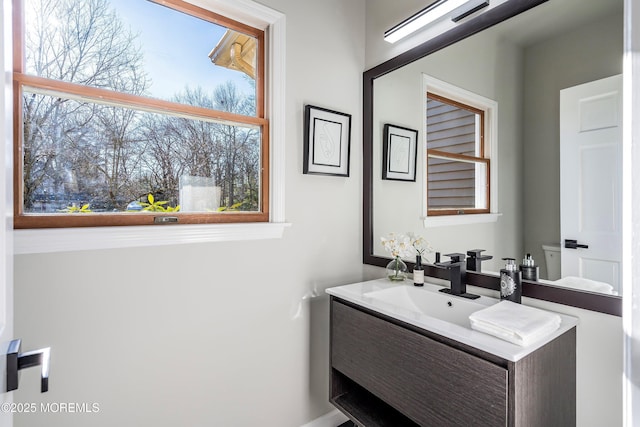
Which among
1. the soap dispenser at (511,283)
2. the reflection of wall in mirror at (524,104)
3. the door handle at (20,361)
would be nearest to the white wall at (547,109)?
the reflection of wall in mirror at (524,104)

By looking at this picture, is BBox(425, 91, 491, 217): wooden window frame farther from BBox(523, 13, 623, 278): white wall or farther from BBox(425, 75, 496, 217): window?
BBox(523, 13, 623, 278): white wall

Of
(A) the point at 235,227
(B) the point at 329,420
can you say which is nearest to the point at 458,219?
(A) the point at 235,227

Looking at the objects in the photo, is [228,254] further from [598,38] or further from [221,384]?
[598,38]

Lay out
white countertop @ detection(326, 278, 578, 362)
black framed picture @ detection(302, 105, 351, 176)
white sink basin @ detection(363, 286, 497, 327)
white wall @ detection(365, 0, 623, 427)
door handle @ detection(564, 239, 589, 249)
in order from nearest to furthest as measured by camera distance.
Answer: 1. white countertop @ detection(326, 278, 578, 362)
2. white wall @ detection(365, 0, 623, 427)
3. door handle @ detection(564, 239, 589, 249)
4. white sink basin @ detection(363, 286, 497, 327)
5. black framed picture @ detection(302, 105, 351, 176)

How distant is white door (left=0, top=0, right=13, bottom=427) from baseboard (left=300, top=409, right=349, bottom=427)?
1.55 m

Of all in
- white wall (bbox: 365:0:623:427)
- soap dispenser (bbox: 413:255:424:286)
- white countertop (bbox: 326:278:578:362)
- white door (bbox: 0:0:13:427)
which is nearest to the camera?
white door (bbox: 0:0:13:427)

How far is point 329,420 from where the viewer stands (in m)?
1.94

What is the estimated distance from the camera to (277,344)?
1.75 meters

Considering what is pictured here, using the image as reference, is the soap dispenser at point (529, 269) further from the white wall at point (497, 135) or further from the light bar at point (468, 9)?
the light bar at point (468, 9)

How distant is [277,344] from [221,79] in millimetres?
1410

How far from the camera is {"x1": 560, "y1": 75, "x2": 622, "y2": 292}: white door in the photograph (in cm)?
110

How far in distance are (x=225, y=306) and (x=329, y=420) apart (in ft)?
3.29

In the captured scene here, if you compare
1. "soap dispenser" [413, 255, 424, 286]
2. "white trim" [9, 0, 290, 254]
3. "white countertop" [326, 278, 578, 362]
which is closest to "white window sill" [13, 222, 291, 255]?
"white trim" [9, 0, 290, 254]

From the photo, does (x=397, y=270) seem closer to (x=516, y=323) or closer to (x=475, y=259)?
(x=475, y=259)
